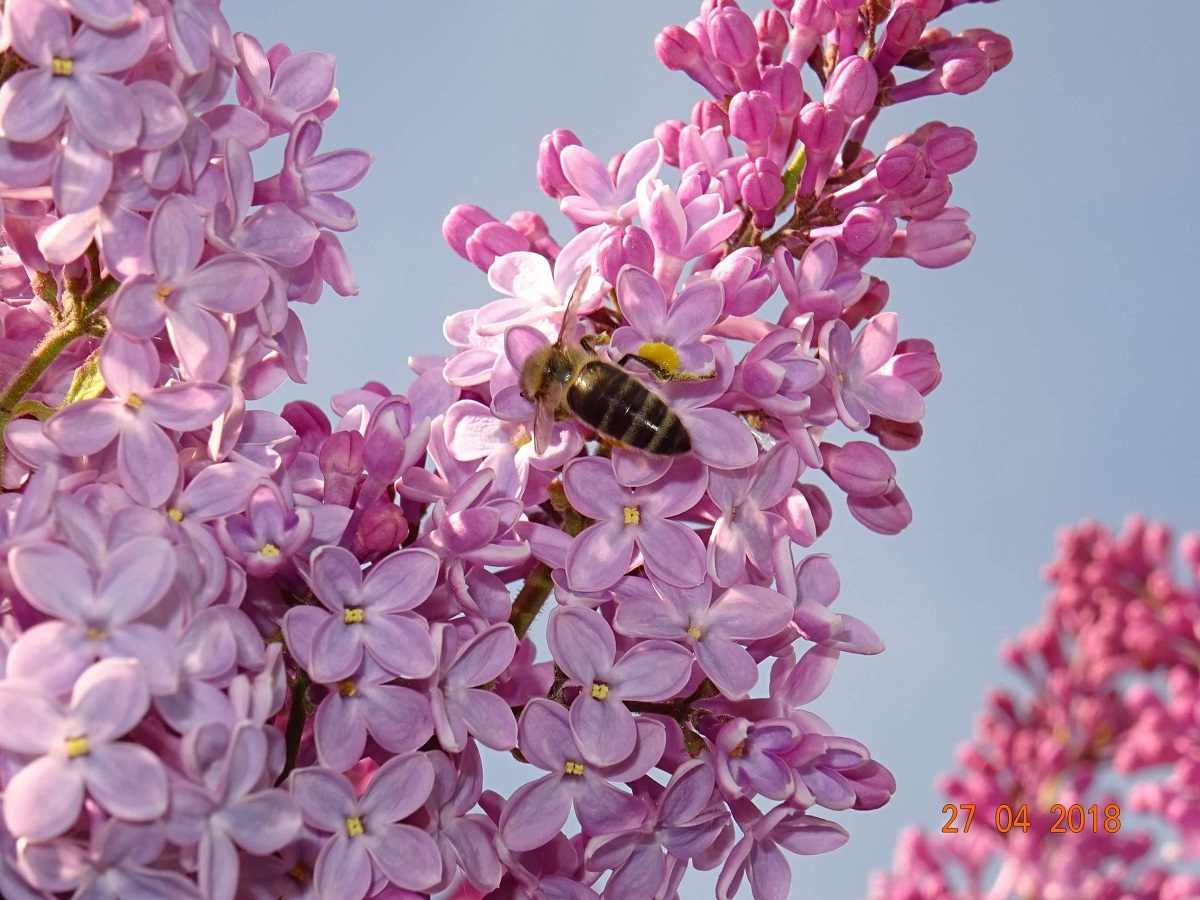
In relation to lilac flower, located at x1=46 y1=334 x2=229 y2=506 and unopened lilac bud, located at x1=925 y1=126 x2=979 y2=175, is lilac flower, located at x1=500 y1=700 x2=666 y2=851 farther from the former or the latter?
unopened lilac bud, located at x1=925 y1=126 x2=979 y2=175

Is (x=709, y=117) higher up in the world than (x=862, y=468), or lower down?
higher up

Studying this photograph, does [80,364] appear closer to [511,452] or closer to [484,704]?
[511,452]

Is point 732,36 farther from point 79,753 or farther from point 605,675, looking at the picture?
point 79,753

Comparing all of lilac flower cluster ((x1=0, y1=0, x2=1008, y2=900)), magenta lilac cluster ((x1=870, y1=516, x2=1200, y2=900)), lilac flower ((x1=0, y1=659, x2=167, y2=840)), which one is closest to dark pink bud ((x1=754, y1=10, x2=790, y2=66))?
lilac flower cluster ((x1=0, y1=0, x2=1008, y2=900))

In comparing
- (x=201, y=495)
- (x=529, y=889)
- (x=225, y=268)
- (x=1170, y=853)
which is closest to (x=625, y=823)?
(x=529, y=889)

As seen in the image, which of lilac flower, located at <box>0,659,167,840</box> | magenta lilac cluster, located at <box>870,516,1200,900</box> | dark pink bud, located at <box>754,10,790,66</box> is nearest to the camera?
lilac flower, located at <box>0,659,167,840</box>

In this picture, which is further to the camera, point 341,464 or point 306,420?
point 306,420

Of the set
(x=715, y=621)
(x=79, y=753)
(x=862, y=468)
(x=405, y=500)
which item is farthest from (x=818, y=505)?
(x=79, y=753)
